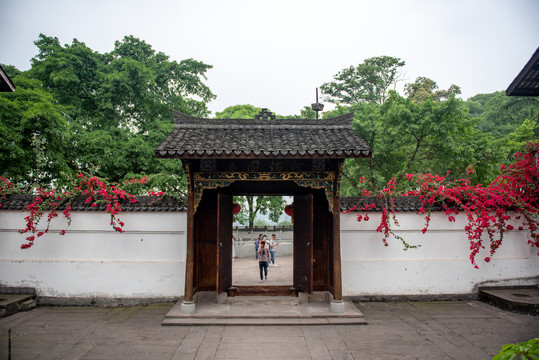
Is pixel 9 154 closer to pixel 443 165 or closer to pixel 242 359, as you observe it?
pixel 242 359

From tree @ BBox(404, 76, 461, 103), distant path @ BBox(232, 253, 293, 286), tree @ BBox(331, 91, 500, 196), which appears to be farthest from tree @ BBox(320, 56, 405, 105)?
distant path @ BBox(232, 253, 293, 286)

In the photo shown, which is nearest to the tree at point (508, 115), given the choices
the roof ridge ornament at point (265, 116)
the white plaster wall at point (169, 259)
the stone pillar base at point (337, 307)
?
the white plaster wall at point (169, 259)

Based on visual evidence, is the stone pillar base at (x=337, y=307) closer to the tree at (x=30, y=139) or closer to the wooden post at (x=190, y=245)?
the wooden post at (x=190, y=245)

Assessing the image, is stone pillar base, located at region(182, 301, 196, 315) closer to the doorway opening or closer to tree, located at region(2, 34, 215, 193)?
the doorway opening

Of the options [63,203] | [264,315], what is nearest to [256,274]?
[264,315]

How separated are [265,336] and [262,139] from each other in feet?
13.3

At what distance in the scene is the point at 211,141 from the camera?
688 centimetres

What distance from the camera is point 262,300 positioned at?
7750 mm

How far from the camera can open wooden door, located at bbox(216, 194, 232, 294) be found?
24.7 feet

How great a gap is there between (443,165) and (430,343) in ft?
39.1

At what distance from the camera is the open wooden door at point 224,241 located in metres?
7.52

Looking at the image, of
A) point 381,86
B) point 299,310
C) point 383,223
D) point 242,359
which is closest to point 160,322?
point 242,359

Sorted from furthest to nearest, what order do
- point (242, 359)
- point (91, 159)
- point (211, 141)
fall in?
1. point (91, 159)
2. point (211, 141)
3. point (242, 359)

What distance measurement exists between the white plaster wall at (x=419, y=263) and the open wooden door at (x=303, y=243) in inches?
41.4
